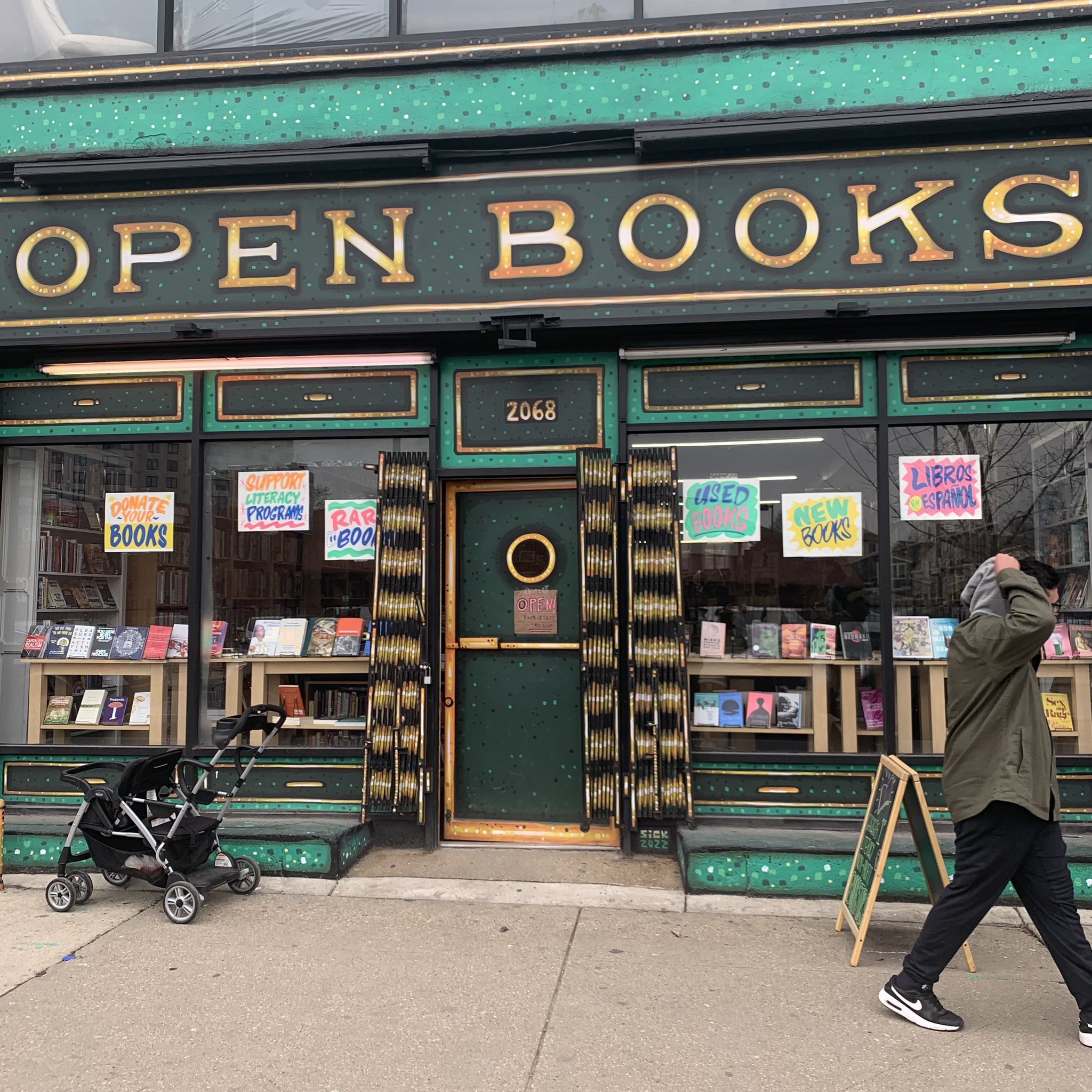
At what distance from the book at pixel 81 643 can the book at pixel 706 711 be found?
4.57 meters

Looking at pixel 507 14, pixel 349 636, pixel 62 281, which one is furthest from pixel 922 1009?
pixel 62 281

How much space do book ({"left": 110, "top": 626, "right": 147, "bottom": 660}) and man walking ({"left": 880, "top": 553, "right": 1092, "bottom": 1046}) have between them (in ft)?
18.2

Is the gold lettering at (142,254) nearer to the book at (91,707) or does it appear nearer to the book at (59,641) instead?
the book at (59,641)

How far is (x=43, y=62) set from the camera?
22.9ft

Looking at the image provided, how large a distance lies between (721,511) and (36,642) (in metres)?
5.26

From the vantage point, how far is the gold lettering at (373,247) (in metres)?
6.57

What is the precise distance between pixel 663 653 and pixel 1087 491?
3.12m

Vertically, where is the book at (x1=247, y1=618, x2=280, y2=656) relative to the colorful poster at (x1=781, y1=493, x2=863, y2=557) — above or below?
below

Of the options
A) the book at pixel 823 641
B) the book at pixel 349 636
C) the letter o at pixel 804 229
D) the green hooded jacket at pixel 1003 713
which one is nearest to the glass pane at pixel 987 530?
the book at pixel 823 641

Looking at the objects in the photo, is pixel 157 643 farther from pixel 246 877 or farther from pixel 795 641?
pixel 795 641

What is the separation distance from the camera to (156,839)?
5.27 meters

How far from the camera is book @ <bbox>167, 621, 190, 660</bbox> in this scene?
22.5 feet

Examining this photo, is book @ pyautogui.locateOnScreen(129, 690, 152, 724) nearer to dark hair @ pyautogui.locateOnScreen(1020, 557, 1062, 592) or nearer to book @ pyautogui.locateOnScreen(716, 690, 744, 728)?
book @ pyautogui.locateOnScreen(716, 690, 744, 728)

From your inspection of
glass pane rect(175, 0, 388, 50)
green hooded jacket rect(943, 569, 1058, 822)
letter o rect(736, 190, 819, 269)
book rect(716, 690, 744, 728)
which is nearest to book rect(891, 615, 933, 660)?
book rect(716, 690, 744, 728)
